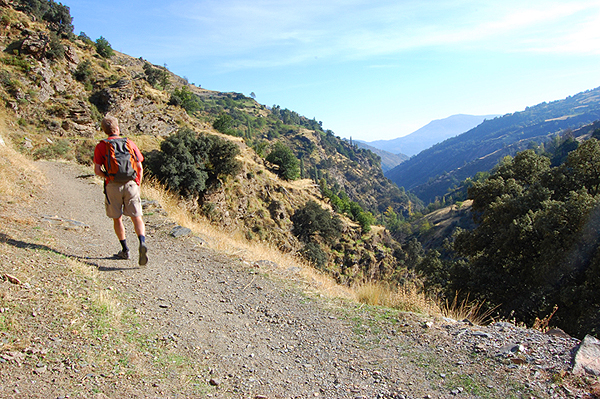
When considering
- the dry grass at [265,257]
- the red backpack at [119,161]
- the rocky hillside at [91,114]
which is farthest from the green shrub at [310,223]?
the red backpack at [119,161]

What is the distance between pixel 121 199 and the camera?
183 inches

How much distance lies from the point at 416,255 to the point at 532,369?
60408 mm

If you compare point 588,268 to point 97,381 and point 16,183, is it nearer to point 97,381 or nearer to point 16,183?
point 97,381

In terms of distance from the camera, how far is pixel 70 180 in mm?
11406

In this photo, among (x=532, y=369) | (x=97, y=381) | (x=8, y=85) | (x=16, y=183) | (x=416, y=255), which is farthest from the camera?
(x=416, y=255)

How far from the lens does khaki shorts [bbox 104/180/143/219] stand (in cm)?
461

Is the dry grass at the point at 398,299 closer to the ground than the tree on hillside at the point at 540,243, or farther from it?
farther from it

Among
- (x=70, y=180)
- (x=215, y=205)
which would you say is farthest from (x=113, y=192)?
(x=215, y=205)

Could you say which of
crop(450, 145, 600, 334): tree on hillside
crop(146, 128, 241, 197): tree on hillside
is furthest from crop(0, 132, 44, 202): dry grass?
crop(450, 145, 600, 334): tree on hillside

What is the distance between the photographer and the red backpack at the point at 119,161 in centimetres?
444

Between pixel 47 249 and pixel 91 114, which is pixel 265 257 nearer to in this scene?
pixel 47 249

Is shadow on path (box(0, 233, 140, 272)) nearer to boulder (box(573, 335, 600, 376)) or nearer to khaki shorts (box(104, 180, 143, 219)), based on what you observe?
khaki shorts (box(104, 180, 143, 219))

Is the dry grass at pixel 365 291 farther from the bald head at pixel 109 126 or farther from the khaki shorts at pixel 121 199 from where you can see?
the bald head at pixel 109 126

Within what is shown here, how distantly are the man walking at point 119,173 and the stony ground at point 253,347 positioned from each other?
31.0 inches
